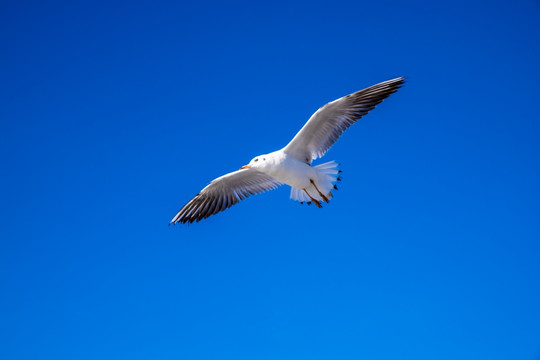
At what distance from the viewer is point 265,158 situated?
24.6 ft

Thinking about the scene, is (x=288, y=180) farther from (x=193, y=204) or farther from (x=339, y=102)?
(x=193, y=204)

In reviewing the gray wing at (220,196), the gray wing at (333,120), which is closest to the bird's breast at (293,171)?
the gray wing at (333,120)

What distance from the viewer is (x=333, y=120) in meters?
7.45

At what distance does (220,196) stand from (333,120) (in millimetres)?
2163

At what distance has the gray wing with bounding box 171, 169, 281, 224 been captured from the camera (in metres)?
8.33

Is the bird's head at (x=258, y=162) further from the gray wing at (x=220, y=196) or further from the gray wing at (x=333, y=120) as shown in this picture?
the gray wing at (x=220, y=196)

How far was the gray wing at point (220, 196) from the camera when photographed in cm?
833

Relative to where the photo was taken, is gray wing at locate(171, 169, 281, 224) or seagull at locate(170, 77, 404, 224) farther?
gray wing at locate(171, 169, 281, 224)

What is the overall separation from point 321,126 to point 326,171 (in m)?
0.62

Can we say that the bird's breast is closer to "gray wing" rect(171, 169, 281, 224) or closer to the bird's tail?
the bird's tail

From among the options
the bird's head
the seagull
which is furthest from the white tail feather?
the bird's head

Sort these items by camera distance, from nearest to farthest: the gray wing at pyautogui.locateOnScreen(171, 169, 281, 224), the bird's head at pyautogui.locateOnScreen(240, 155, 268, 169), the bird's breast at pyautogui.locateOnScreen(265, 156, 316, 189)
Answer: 1. the bird's breast at pyautogui.locateOnScreen(265, 156, 316, 189)
2. the bird's head at pyautogui.locateOnScreen(240, 155, 268, 169)
3. the gray wing at pyautogui.locateOnScreen(171, 169, 281, 224)

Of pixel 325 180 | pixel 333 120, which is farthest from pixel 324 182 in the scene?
pixel 333 120

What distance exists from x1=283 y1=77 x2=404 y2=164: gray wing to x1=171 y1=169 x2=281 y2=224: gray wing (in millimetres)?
950
